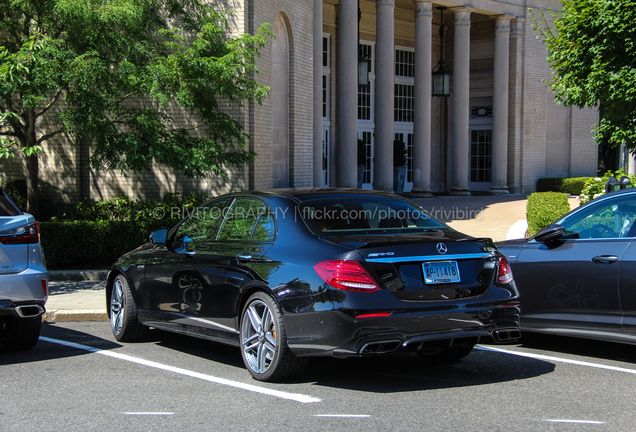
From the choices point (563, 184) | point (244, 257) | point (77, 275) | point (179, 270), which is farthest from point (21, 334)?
point (563, 184)

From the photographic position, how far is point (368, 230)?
5582mm

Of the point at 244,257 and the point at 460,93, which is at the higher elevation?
the point at 460,93

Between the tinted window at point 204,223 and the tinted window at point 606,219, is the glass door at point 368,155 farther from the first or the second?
the tinted window at point 204,223

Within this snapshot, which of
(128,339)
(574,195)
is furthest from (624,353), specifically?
(574,195)

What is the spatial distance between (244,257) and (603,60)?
8.00m

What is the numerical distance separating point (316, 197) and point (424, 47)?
66.8 feet

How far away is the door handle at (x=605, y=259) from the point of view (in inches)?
239

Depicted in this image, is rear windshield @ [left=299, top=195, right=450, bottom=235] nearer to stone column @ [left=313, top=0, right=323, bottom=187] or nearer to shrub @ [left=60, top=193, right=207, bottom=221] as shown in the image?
shrub @ [left=60, top=193, right=207, bottom=221]

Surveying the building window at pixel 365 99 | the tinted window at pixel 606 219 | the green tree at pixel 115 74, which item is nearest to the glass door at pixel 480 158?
the building window at pixel 365 99

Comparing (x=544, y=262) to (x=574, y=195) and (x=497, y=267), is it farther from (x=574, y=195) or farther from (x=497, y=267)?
(x=574, y=195)

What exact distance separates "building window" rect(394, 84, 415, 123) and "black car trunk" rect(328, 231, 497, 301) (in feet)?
85.3

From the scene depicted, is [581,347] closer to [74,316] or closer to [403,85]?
[74,316]

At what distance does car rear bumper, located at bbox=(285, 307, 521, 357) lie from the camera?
191 inches

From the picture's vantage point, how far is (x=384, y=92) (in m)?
23.5
